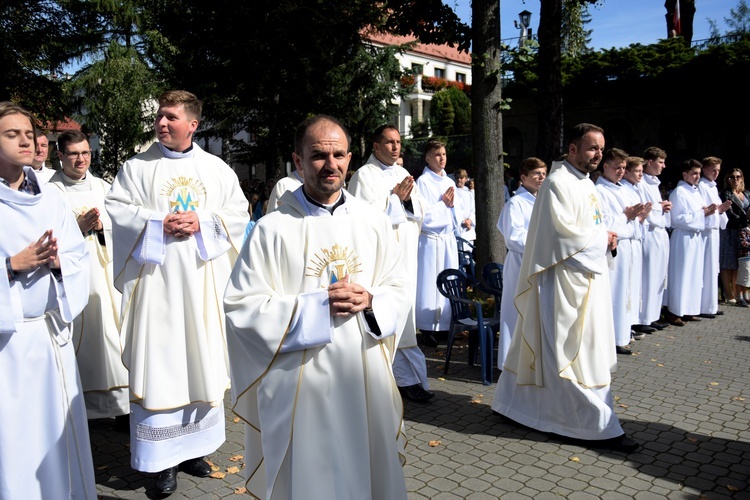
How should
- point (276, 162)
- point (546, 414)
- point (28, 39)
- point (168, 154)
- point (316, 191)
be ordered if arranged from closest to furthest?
point (316, 191) → point (168, 154) → point (546, 414) → point (28, 39) → point (276, 162)

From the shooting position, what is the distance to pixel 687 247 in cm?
1023

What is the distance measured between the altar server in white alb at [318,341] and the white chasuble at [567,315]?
2.26m

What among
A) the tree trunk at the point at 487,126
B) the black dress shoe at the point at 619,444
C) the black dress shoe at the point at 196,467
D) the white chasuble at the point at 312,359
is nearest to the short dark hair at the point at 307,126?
the white chasuble at the point at 312,359

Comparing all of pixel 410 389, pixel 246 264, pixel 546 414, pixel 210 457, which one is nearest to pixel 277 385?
pixel 246 264

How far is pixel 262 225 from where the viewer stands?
10.1ft

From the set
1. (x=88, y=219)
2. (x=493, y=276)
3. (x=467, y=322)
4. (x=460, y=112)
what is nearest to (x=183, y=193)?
(x=88, y=219)

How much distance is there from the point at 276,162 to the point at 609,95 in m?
16.2

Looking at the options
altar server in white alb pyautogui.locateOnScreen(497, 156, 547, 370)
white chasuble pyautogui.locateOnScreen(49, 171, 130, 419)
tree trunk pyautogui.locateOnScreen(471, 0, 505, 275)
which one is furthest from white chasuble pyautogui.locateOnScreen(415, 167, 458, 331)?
white chasuble pyautogui.locateOnScreen(49, 171, 130, 419)

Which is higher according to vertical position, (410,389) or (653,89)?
(653,89)

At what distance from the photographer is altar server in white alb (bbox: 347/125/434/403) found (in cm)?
607

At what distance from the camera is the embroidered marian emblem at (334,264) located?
3.08 meters

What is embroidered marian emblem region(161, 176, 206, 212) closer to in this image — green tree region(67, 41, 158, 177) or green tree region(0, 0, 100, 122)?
green tree region(0, 0, 100, 122)

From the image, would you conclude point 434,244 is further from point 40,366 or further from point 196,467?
point 40,366

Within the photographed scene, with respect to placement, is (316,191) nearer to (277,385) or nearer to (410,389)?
(277,385)
